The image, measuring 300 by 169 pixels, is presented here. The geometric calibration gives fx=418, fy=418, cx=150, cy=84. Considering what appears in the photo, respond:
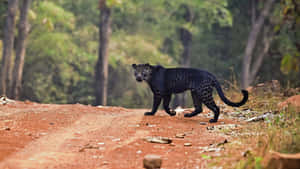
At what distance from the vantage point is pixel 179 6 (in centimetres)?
2622

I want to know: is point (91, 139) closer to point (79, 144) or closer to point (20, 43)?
point (79, 144)

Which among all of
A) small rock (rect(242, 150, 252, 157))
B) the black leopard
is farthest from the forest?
small rock (rect(242, 150, 252, 157))

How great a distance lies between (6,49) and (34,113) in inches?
388

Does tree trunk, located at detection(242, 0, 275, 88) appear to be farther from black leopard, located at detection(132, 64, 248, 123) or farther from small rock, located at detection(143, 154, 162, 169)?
small rock, located at detection(143, 154, 162, 169)

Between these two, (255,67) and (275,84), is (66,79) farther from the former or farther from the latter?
(275,84)

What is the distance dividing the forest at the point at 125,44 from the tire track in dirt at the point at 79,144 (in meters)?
→ 12.9

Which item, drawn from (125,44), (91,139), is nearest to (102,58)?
(125,44)

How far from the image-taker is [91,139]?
7027 millimetres

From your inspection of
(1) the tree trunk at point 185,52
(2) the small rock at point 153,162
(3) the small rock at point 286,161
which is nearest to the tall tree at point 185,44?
(1) the tree trunk at point 185,52

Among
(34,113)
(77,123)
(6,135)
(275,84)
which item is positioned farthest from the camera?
(275,84)

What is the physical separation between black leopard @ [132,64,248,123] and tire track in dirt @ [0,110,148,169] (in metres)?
0.85

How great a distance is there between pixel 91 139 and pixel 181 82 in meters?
2.87

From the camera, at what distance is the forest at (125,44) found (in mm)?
23219

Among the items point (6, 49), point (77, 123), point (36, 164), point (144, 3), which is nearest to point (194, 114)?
point (77, 123)
